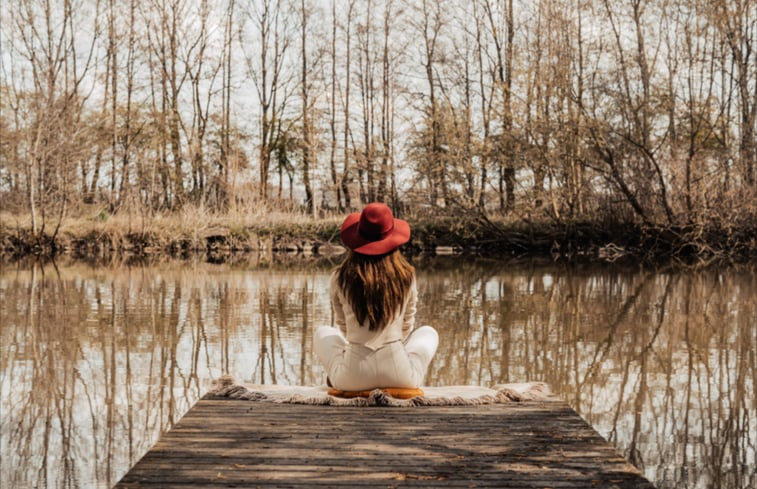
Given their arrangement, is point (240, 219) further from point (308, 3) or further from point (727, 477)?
point (727, 477)

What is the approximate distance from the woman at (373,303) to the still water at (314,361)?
1.45 metres

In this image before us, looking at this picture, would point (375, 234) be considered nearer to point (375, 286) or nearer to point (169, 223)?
point (375, 286)

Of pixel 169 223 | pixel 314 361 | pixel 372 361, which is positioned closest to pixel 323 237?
pixel 169 223

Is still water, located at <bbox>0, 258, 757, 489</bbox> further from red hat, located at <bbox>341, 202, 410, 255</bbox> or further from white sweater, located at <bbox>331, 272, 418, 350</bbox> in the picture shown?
red hat, located at <bbox>341, 202, 410, 255</bbox>

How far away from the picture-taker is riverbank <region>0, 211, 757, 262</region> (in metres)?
26.5

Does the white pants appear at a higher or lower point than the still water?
higher

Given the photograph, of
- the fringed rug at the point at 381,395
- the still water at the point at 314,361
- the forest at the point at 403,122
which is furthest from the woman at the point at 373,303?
the forest at the point at 403,122

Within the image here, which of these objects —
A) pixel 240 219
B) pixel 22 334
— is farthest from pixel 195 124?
pixel 22 334

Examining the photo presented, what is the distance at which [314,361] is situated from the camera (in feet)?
27.1

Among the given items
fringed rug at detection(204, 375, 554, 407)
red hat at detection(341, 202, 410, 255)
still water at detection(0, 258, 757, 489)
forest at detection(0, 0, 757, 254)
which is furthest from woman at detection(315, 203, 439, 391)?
forest at detection(0, 0, 757, 254)

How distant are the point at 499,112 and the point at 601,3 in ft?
14.6

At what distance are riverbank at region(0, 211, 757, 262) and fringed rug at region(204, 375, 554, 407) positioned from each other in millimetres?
21347

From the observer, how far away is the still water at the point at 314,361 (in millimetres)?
5309

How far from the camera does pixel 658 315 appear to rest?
12148 millimetres
